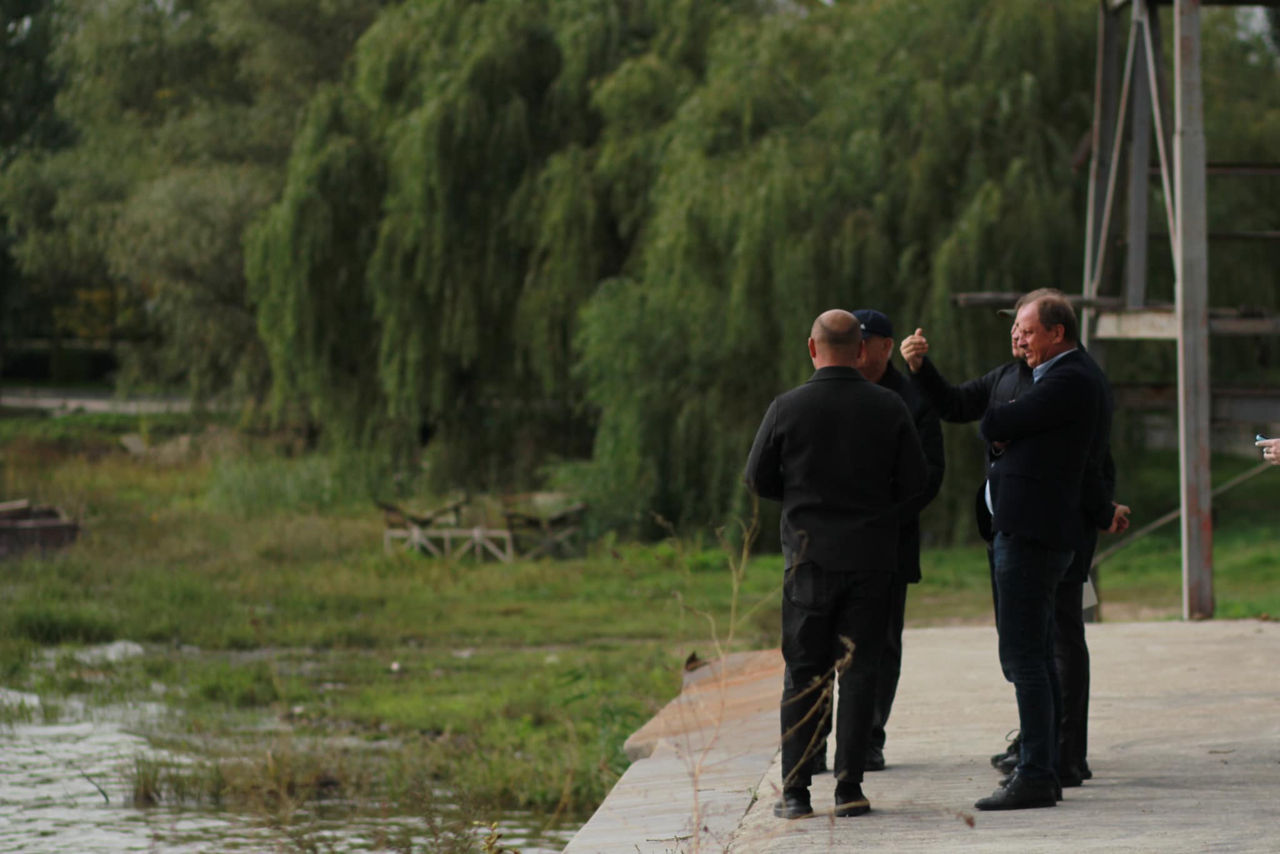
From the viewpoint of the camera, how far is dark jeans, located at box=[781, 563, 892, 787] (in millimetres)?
5543

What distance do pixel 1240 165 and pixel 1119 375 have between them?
258 inches

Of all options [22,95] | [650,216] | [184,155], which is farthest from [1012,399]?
[22,95]

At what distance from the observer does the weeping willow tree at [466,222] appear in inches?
906

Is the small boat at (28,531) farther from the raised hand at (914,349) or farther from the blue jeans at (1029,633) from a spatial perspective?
the blue jeans at (1029,633)

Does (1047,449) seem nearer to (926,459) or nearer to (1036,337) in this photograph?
(1036,337)

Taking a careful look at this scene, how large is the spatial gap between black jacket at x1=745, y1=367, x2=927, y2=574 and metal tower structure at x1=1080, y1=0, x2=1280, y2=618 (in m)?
6.37

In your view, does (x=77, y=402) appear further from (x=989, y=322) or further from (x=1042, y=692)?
(x=1042, y=692)

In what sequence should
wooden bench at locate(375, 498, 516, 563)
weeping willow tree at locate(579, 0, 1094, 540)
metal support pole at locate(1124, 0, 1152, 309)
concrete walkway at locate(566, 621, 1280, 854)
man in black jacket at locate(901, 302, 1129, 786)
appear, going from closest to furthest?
concrete walkway at locate(566, 621, 1280, 854) < man in black jacket at locate(901, 302, 1129, 786) < metal support pole at locate(1124, 0, 1152, 309) < weeping willow tree at locate(579, 0, 1094, 540) < wooden bench at locate(375, 498, 516, 563)

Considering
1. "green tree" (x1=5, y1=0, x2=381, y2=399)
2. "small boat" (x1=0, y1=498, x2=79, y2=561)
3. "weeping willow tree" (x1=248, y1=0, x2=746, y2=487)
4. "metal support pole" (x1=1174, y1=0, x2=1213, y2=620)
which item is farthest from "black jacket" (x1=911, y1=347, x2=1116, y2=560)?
"green tree" (x1=5, y1=0, x2=381, y2=399)

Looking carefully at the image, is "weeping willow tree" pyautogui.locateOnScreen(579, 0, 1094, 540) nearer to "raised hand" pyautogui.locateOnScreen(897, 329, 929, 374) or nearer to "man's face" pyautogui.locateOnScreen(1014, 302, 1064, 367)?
"raised hand" pyautogui.locateOnScreen(897, 329, 929, 374)

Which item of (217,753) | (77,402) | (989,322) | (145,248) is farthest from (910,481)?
(77,402)

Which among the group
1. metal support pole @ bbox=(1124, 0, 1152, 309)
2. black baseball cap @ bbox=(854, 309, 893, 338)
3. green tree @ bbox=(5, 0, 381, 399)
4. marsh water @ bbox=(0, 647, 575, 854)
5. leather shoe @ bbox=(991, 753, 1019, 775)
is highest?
green tree @ bbox=(5, 0, 381, 399)

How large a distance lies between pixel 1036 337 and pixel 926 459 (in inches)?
22.1

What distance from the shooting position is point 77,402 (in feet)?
160
